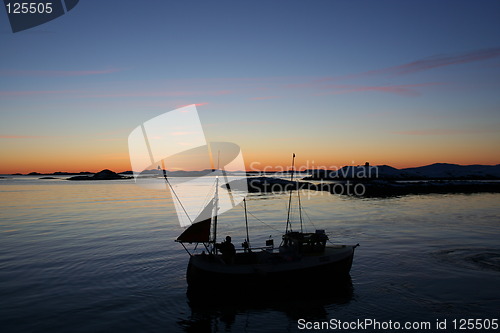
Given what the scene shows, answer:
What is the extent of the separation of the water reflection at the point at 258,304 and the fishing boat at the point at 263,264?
0.64 m

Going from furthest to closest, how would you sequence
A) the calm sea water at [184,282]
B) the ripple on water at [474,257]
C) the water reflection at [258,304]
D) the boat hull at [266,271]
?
the ripple on water at [474,257]
the boat hull at [266,271]
the calm sea water at [184,282]
the water reflection at [258,304]

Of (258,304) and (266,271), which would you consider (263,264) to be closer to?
(266,271)

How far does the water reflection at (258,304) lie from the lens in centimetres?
2234

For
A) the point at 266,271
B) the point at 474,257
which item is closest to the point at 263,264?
the point at 266,271

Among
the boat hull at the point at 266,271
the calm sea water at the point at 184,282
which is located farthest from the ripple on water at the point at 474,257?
the boat hull at the point at 266,271

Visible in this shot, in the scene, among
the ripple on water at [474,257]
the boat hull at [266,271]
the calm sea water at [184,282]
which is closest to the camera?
the calm sea water at [184,282]

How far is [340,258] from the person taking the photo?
1137 inches

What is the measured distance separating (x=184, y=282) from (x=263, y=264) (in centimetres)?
834

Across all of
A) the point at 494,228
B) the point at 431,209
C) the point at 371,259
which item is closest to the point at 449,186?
the point at 431,209

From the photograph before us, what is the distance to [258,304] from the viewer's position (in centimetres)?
2530

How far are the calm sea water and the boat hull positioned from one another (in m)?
1.25

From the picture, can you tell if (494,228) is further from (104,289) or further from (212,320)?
(104,289)

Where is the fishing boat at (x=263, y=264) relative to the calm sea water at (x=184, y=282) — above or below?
above

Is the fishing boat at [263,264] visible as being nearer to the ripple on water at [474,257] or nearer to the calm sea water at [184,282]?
the calm sea water at [184,282]
